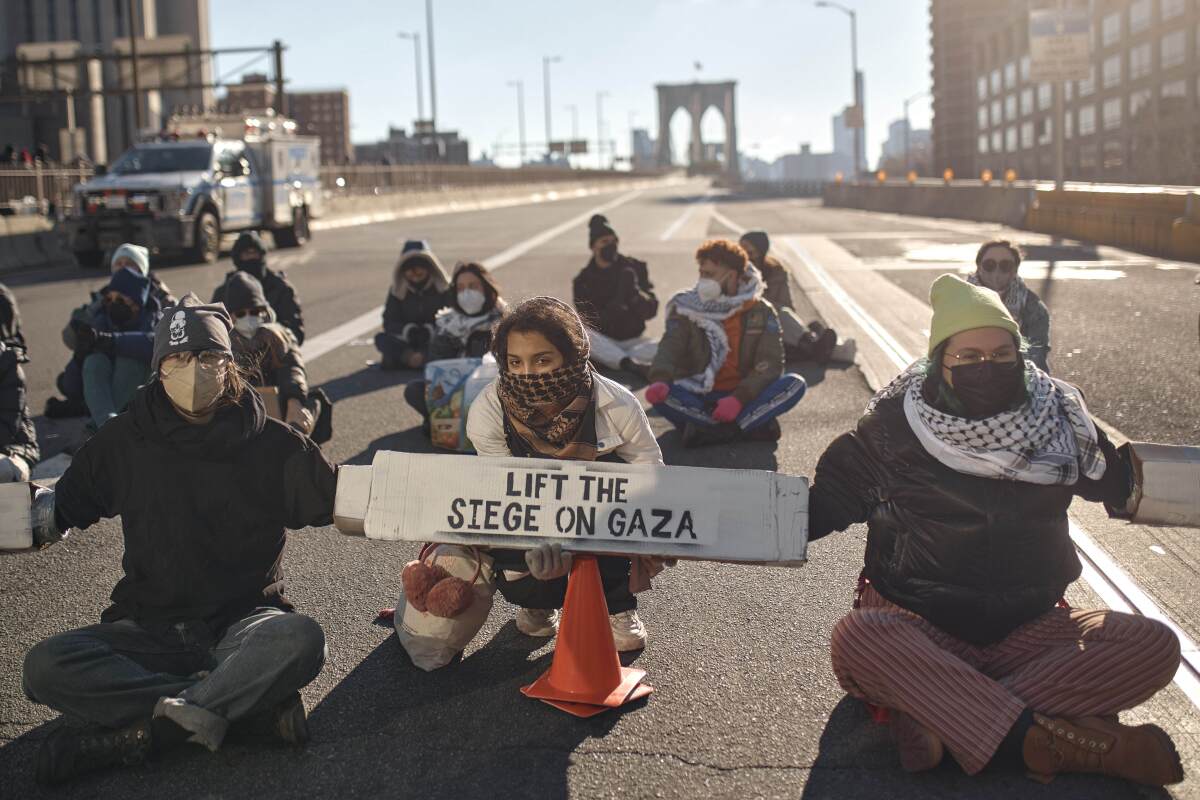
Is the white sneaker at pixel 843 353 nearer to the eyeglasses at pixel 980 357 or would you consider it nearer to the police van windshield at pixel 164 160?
the eyeglasses at pixel 980 357

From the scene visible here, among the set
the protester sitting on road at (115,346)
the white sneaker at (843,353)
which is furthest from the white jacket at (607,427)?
the white sneaker at (843,353)

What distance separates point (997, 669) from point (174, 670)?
2.35m

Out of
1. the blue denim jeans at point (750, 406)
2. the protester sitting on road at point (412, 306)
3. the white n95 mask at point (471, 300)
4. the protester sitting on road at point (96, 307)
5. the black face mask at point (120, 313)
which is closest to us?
the blue denim jeans at point (750, 406)

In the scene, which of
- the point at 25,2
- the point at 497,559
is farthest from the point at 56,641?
the point at 25,2

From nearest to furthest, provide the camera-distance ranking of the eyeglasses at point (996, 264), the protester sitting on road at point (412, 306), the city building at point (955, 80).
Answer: the eyeglasses at point (996, 264)
the protester sitting on road at point (412, 306)
the city building at point (955, 80)

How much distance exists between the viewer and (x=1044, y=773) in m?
3.80

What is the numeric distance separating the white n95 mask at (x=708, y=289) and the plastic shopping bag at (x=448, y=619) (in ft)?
13.3

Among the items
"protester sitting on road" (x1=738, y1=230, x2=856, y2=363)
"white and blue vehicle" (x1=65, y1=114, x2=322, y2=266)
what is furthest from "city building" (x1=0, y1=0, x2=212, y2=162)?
"protester sitting on road" (x1=738, y1=230, x2=856, y2=363)

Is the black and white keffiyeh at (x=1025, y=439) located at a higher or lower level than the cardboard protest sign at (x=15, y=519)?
higher

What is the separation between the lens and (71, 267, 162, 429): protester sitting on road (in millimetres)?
8781

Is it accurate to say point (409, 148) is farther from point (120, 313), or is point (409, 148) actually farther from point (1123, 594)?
point (1123, 594)

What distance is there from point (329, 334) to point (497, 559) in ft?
35.9

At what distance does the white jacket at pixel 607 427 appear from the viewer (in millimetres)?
4613

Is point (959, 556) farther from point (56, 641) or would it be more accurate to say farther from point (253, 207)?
point (253, 207)
